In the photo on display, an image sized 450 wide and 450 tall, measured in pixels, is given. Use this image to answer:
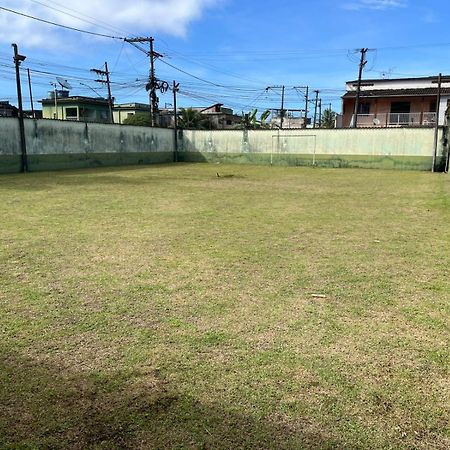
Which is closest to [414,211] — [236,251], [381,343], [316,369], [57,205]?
[236,251]

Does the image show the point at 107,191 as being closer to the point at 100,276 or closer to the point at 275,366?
the point at 100,276

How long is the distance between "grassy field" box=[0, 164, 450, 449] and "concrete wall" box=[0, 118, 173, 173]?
1151 centimetres

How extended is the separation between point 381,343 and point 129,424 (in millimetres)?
1654

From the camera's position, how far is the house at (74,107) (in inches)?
1569

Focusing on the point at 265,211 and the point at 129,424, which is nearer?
the point at 129,424

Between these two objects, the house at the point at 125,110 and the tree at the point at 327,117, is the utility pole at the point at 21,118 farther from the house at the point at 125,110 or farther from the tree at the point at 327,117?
the tree at the point at 327,117

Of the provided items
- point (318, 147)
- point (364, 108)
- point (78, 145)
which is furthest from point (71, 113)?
point (318, 147)

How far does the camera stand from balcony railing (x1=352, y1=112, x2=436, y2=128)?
26.2 metres

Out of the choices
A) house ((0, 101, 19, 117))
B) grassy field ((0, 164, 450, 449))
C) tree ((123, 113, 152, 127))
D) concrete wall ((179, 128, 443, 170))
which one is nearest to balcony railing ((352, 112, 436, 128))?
concrete wall ((179, 128, 443, 170))

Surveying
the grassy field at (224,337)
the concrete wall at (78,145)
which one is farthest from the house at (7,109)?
the grassy field at (224,337)

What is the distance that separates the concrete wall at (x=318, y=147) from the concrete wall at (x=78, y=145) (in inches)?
103

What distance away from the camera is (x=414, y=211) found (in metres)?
7.79

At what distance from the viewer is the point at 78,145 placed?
61.4 ft

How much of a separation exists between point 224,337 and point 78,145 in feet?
58.2
